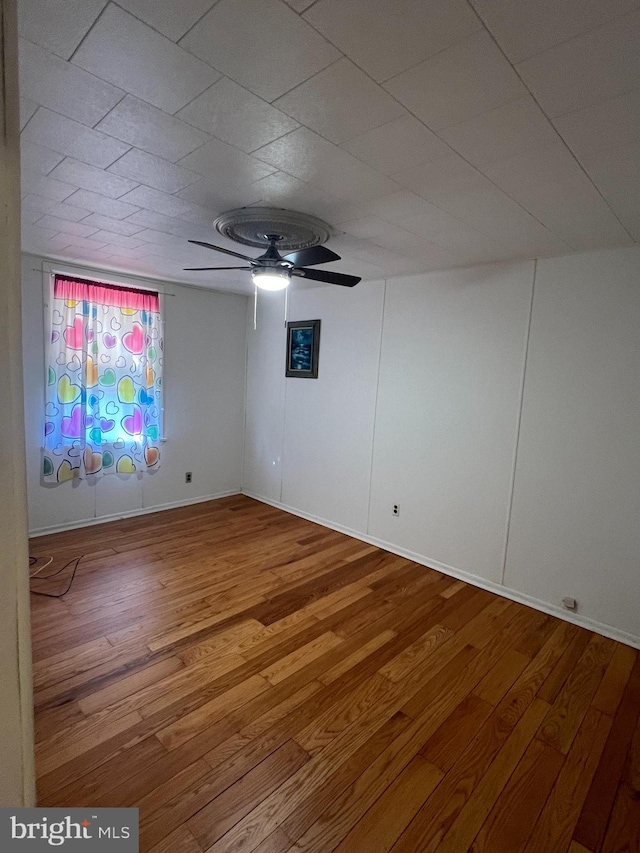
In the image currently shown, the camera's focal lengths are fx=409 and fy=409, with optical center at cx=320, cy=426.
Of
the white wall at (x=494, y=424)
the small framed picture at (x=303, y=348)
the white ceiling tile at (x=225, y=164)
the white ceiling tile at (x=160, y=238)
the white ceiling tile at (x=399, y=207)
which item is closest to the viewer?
the white ceiling tile at (x=225, y=164)

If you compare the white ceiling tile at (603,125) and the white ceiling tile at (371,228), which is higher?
the white ceiling tile at (371,228)

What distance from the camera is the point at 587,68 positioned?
1.14 m

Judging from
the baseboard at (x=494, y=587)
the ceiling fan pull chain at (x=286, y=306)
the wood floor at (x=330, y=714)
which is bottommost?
the wood floor at (x=330, y=714)

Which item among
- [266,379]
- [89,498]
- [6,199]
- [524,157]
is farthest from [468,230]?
[89,498]

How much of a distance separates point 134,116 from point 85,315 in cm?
275

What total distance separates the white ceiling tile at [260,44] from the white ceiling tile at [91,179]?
1008mm

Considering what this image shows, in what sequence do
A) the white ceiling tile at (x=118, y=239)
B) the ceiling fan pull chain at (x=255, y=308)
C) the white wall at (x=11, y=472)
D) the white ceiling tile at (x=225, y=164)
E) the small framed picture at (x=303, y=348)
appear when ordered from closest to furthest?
the white wall at (x=11, y=472) → the white ceiling tile at (x=225, y=164) → the white ceiling tile at (x=118, y=239) → the small framed picture at (x=303, y=348) → the ceiling fan pull chain at (x=255, y=308)

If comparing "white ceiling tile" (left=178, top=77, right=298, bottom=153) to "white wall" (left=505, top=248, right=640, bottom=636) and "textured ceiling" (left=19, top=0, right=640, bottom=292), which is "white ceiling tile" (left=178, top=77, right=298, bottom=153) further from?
"white wall" (left=505, top=248, right=640, bottom=636)

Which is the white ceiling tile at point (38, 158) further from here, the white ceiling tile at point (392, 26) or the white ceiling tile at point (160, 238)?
the white ceiling tile at point (392, 26)

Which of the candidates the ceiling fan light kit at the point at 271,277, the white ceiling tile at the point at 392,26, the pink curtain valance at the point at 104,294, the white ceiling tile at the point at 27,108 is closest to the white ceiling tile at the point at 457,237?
the ceiling fan light kit at the point at 271,277

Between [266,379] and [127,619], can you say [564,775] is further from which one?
[266,379]

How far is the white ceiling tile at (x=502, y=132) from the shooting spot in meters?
1.33

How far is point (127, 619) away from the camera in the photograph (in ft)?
8.50

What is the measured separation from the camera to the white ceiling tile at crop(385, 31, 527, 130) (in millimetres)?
1113
